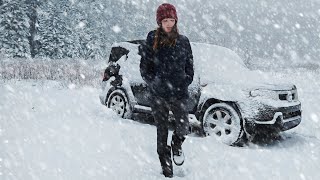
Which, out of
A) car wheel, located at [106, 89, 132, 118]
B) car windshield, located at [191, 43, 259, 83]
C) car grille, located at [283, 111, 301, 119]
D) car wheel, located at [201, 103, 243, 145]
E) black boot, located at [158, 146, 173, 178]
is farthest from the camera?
car wheel, located at [106, 89, 132, 118]

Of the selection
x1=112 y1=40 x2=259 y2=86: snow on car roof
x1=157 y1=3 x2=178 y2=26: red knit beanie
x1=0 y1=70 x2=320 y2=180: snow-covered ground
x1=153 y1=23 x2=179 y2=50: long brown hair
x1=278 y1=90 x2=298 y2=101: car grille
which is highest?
x1=157 y1=3 x2=178 y2=26: red knit beanie

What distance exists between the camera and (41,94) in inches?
498

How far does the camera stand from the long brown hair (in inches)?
179

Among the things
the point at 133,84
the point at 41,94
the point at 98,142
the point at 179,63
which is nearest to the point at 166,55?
the point at 179,63

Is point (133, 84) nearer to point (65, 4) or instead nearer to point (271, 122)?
point (271, 122)

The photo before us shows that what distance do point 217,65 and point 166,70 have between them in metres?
3.39

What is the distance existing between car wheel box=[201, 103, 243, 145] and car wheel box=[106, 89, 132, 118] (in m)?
2.16

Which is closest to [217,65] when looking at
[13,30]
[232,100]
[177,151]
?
[232,100]

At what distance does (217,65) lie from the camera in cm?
781

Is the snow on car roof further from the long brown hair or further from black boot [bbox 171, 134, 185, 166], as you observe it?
the long brown hair

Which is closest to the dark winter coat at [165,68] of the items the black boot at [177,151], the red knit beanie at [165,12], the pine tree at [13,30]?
the red knit beanie at [165,12]

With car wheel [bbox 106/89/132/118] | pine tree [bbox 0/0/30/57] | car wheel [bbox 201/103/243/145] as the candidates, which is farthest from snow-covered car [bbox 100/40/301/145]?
pine tree [bbox 0/0/30/57]

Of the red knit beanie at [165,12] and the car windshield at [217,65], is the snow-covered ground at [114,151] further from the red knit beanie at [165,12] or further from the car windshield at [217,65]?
the red knit beanie at [165,12]

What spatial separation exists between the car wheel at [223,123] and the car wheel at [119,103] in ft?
7.10
